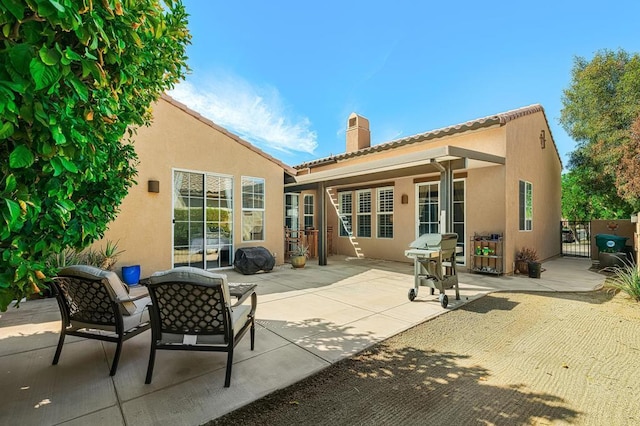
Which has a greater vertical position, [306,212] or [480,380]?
[306,212]

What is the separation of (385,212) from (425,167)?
3.44 meters

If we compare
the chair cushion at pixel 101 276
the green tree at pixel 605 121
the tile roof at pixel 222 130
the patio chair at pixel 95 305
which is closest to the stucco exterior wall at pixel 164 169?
the tile roof at pixel 222 130

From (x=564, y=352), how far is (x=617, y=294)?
4.02 metres

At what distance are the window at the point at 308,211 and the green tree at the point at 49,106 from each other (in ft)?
Result: 35.3

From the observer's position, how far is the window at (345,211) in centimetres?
1193

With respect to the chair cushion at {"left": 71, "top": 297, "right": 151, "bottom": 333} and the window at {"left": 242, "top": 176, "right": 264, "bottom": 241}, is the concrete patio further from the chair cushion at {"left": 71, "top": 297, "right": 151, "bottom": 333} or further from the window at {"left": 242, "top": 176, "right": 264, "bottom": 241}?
the window at {"left": 242, "top": 176, "right": 264, "bottom": 241}

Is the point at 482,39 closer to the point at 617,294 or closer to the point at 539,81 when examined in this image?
the point at 539,81

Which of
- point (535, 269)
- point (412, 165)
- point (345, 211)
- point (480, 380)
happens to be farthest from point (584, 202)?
point (480, 380)

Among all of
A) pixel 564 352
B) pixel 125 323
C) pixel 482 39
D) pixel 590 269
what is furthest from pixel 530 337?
pixel 482 39

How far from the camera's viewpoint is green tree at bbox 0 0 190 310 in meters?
1.12

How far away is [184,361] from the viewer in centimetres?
308

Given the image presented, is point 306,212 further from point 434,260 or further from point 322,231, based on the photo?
point 434,260

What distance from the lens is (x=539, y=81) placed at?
35.5 feet

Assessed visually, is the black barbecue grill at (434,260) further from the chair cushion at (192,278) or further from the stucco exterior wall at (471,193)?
the chair cushion at (192,278)
